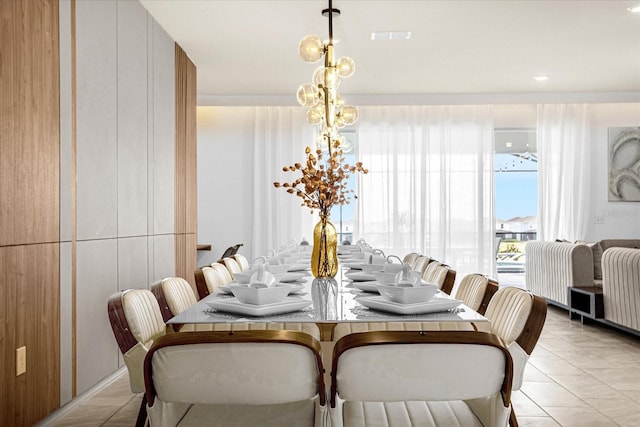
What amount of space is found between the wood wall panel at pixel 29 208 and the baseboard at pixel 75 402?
0.22ft

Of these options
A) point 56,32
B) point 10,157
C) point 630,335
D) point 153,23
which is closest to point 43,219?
point 10,157

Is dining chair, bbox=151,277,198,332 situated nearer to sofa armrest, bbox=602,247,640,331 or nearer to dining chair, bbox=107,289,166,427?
dining chair, bbox=107,289,166,427

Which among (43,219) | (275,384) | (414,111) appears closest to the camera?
(275,384)

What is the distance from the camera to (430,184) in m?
8.64

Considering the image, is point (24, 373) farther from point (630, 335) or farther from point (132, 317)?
point (630, 335)

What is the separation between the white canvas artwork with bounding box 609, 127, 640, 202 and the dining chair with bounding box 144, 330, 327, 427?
8465 millimetres

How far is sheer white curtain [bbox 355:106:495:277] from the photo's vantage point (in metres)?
8.57

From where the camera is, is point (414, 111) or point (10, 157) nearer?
point (10, 157)

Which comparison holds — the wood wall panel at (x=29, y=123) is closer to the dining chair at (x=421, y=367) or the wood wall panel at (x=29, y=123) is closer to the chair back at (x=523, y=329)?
the dining chair at (x=421, y=367)

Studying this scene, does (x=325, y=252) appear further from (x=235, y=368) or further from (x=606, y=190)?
(x=606, y=190)

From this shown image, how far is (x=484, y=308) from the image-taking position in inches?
105

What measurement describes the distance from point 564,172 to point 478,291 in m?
6.61

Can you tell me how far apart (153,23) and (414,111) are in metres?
4.62

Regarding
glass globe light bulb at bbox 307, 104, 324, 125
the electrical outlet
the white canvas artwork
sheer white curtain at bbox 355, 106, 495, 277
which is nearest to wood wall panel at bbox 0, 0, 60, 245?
the electrical outlet
